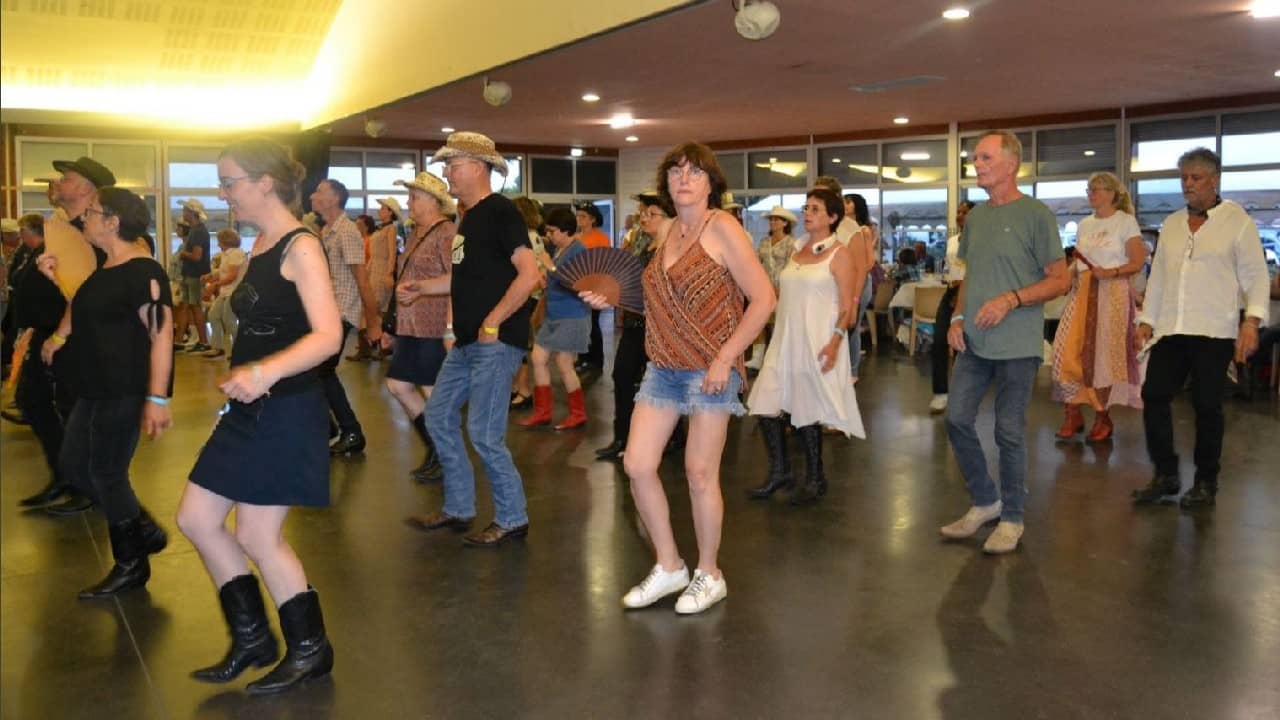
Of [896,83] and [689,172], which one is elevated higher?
[896,83]

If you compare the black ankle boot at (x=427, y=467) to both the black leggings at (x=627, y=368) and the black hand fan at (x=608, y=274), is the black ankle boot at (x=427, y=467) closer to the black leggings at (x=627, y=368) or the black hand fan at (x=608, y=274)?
the black leggings at (x=627, y=368)

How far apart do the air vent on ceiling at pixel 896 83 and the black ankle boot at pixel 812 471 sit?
306 inches

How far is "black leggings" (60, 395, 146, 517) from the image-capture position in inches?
151

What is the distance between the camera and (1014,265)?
14.4 feet

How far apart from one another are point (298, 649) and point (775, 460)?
2.99 m

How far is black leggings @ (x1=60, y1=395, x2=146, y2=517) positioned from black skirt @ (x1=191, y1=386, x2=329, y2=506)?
1.03 metres

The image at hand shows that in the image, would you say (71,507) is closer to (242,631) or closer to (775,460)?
(242,631)

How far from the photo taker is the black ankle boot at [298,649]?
309 cm

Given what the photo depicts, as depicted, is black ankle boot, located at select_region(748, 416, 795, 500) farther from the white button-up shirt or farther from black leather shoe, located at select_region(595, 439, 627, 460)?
the white button-up shirt

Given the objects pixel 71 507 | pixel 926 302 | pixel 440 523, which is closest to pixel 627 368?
pixel 440 523

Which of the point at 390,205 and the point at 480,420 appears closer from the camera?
the point at 480,420

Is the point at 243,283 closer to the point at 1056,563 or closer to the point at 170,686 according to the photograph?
the point at 170,686

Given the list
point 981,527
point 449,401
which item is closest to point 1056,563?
point 981,527

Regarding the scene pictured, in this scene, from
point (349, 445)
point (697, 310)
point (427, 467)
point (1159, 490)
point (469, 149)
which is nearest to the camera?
point (697, 310)
